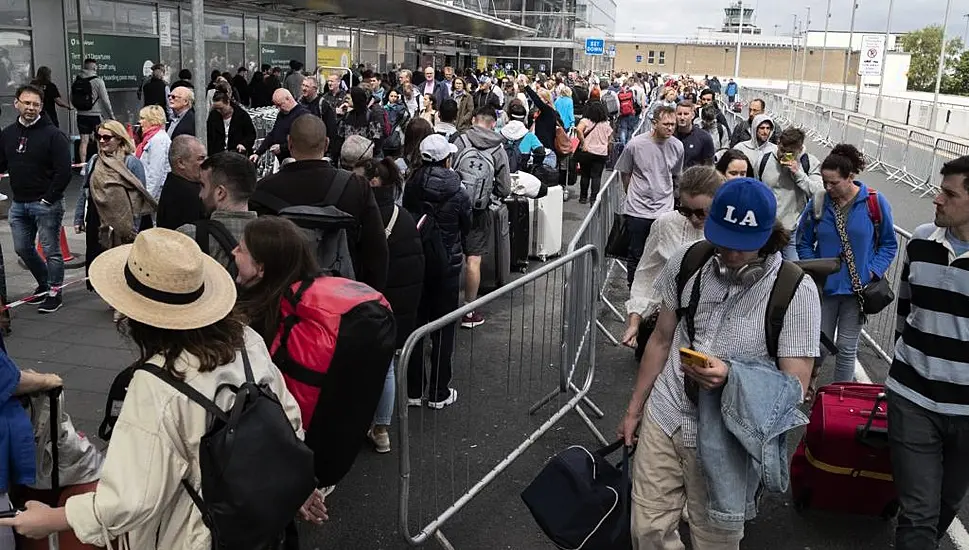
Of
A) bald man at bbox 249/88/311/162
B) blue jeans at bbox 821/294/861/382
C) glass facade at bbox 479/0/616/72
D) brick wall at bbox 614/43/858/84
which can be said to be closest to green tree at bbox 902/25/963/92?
brick wall at bbox 614/43/858/84

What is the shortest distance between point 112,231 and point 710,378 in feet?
18.8

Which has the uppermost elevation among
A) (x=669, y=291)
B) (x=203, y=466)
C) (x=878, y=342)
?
(x=669, y=291)

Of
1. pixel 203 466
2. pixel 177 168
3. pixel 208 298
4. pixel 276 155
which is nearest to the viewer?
pixel 203 466

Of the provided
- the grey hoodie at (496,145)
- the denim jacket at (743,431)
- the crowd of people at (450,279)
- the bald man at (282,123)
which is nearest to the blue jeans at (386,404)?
the crowd of people at (450,279)

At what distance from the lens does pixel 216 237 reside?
3.74 m

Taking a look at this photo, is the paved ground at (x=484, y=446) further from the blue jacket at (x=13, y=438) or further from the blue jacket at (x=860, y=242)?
the blue jacket at (x=860, y=242)

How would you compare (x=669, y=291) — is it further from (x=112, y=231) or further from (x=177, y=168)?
(x=112, y=231)

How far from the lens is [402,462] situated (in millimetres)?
3672

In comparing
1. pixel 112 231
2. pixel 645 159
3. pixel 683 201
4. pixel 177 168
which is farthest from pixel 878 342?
pixel 112 231

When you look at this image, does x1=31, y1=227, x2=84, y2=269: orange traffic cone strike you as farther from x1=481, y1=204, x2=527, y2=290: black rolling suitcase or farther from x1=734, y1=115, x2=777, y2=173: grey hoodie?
x1=734, y1=115, x2=777, y2=173: grey hoodie

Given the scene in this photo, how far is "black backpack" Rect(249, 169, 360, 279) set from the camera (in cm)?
406

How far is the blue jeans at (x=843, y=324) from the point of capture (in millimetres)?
5473

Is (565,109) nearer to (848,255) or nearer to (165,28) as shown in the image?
(165,28)

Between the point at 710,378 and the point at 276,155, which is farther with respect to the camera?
the point at 276,155
